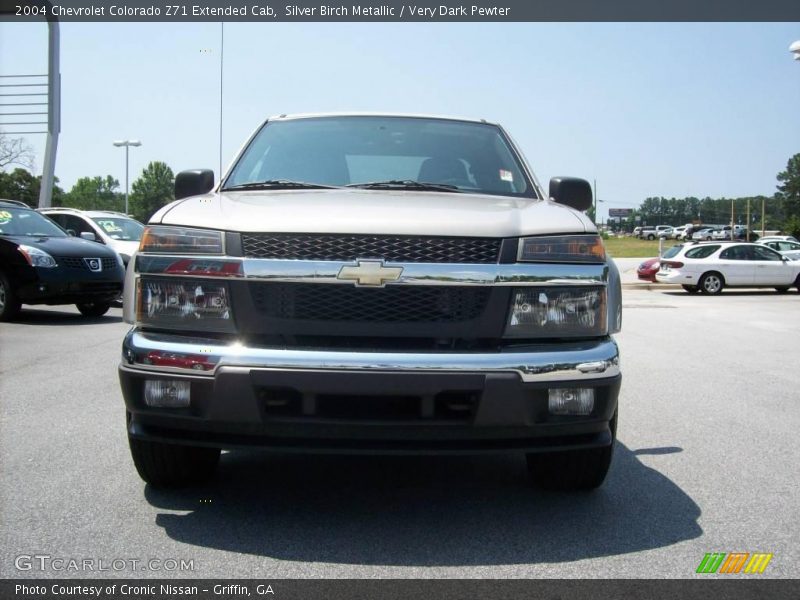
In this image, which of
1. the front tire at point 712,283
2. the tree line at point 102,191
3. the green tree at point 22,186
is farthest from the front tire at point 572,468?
the green tree at point 22,186

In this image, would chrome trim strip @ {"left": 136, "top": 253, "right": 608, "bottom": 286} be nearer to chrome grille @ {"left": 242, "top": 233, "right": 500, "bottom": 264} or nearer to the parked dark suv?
chrome grille @ {"left": 242, "top": 233, "right": 500, "bottom": 264}

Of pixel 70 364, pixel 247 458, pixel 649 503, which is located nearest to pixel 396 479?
pixel 247 458

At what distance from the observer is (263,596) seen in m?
2.82

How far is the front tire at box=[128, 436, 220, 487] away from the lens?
379 centimetres

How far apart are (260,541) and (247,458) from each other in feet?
4.58

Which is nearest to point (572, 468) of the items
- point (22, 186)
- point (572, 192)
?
point (572, 192)

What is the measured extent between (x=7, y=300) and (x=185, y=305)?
986 centimetres

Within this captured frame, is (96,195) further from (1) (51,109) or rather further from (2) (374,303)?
(2) (374,303)

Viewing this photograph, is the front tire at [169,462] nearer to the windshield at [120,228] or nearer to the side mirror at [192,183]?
the side mirror at [192,183]

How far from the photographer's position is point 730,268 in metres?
25.0

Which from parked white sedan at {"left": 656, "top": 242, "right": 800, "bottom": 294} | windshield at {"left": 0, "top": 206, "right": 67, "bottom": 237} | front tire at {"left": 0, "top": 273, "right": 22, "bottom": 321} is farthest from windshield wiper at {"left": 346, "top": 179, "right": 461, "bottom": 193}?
parked white sedan at {"left": 656, "top": 242, "right": 800, "bottom": 294}

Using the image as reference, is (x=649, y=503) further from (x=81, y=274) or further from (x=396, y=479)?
(x=81, y=274)

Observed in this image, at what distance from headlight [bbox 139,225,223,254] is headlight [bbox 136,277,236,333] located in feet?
0.42

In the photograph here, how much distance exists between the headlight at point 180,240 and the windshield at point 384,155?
0.94 m
